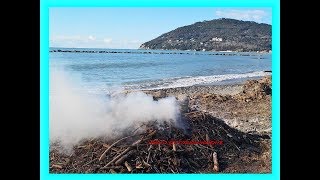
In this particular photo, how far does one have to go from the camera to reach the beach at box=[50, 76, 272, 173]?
4.85 meters

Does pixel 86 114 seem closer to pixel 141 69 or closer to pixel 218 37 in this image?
pixel 141 69

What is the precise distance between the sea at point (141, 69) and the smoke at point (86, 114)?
0.09 m

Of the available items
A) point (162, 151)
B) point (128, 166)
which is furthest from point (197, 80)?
point (128, 166)

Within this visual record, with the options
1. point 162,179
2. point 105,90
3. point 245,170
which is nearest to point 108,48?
point 105,90

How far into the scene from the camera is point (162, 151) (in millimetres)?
4848

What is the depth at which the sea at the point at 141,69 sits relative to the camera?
497 centimetres

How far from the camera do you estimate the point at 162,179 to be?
190 inches

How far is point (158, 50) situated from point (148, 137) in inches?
32.0

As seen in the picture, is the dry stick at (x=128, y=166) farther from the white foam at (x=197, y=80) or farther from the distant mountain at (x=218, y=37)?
the distant mountain at (x=218, y=37)

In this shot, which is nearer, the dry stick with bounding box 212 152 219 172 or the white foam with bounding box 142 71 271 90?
the dry stick with bounding box 212 152 219 172

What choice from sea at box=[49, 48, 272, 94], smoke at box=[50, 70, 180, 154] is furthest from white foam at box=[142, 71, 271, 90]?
smoke at box=[50, 70, 180, 154]

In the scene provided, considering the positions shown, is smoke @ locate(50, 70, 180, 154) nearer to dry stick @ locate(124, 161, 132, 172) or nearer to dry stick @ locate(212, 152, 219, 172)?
dry stick @ locate(124, 161, 132, 172)

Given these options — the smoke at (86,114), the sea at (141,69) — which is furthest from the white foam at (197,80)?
the smoke at (86,114)
